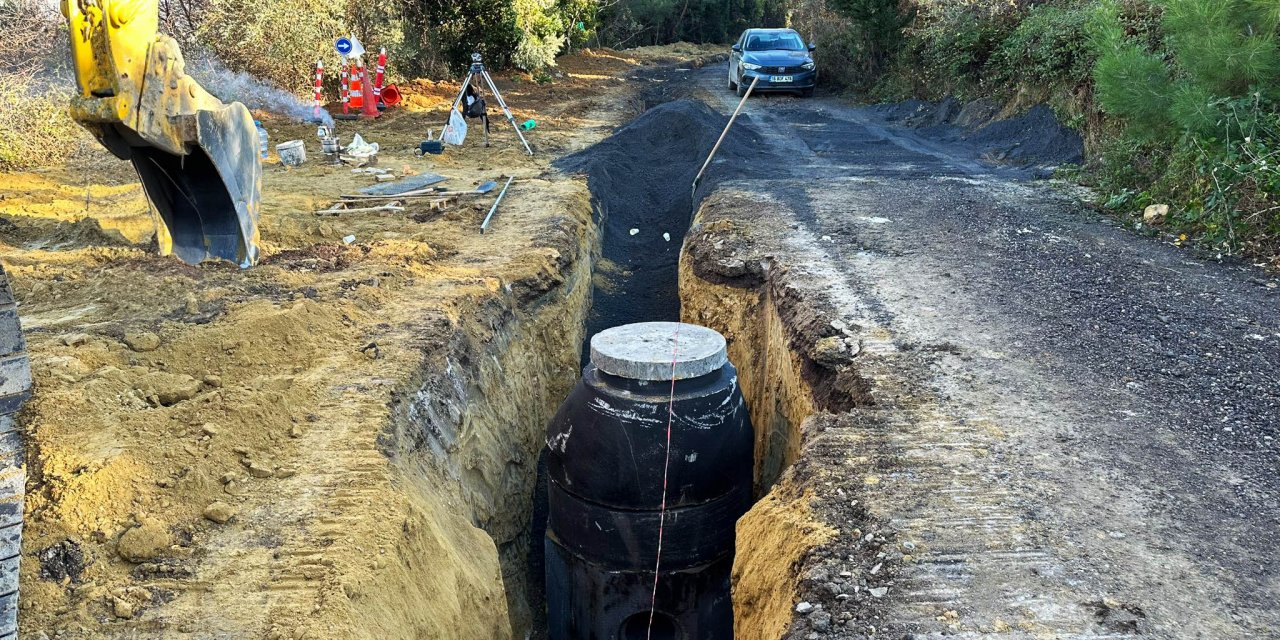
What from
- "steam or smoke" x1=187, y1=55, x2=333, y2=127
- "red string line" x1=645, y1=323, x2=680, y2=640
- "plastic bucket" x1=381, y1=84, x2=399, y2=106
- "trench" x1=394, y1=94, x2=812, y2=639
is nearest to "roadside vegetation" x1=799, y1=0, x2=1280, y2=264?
"trench" x1=394, y1=94, x2=812, y2=639

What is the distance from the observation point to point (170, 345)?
16.8 feet

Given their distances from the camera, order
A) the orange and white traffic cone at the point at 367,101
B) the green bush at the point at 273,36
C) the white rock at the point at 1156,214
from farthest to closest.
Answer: the orange and white traffic cone at the point at 367,101 < the green bush at the point at 273,36 < the white rock at the point at 1156,214

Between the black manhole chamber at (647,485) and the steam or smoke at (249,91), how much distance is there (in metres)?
10.2

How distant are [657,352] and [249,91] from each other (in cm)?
1209

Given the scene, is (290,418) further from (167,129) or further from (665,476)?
(167,129)

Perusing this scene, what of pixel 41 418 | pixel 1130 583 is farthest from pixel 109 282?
pixel 1130 583

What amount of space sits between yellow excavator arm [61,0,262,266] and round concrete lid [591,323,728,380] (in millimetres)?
3211

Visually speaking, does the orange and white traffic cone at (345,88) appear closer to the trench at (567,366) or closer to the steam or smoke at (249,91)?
the steam or smoke at (249,91)

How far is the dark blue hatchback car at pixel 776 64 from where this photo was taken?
20.1m

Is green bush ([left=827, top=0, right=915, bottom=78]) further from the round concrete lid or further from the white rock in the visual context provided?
the round concrete lid

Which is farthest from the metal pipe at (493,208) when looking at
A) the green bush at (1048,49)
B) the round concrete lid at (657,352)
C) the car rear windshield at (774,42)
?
the car rear windshield at (774,42)

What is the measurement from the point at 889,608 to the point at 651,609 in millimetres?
2462

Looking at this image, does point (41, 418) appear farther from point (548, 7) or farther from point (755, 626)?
point (548, 7)

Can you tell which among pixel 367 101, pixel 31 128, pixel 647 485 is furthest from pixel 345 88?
pixel 647 485
